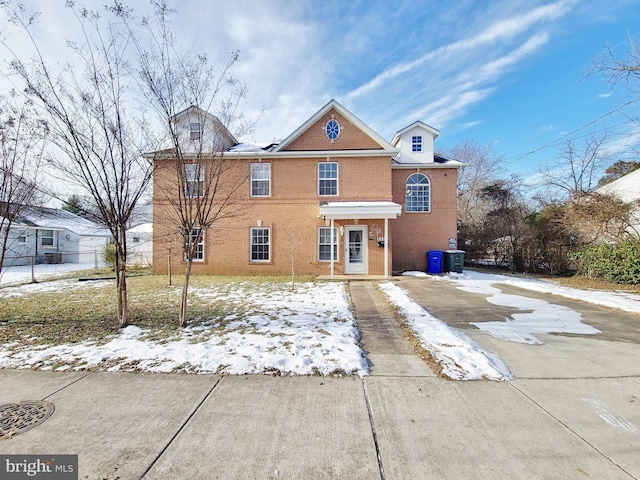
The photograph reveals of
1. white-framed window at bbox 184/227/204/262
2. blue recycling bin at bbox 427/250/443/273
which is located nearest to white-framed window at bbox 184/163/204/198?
white-framed window at bbox 184/227/204/262

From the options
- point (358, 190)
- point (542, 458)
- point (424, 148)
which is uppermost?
point (424, 148)

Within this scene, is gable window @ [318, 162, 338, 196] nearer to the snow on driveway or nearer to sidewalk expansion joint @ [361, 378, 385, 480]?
the snow on driveway

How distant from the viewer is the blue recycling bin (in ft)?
47.4

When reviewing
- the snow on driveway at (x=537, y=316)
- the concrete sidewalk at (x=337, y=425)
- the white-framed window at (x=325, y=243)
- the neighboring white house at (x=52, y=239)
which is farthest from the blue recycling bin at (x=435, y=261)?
the neighboring white house at (x=52, y=239)

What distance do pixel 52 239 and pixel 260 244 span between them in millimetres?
21038

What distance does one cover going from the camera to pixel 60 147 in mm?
5051

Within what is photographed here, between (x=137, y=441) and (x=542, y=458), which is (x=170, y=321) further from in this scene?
(x=542, y=458)

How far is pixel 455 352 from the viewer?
421cm

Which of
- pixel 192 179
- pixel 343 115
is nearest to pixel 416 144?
pixel 343 115

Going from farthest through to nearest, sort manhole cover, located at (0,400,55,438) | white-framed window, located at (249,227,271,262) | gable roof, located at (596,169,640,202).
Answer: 1. gable roof, located at (596,169,640,202)
2. white-framed window, located at (249,227,271,262)
3. manhole cover, located at (0,400,55,438)

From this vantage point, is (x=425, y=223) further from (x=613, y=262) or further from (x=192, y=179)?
(x=192, y=179)

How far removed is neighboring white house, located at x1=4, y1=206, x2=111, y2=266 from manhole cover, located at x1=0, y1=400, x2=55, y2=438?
19.6 metres

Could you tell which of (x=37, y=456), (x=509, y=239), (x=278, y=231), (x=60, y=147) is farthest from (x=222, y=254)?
(x=509, y=239)

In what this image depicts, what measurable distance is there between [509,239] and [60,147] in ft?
64.6
